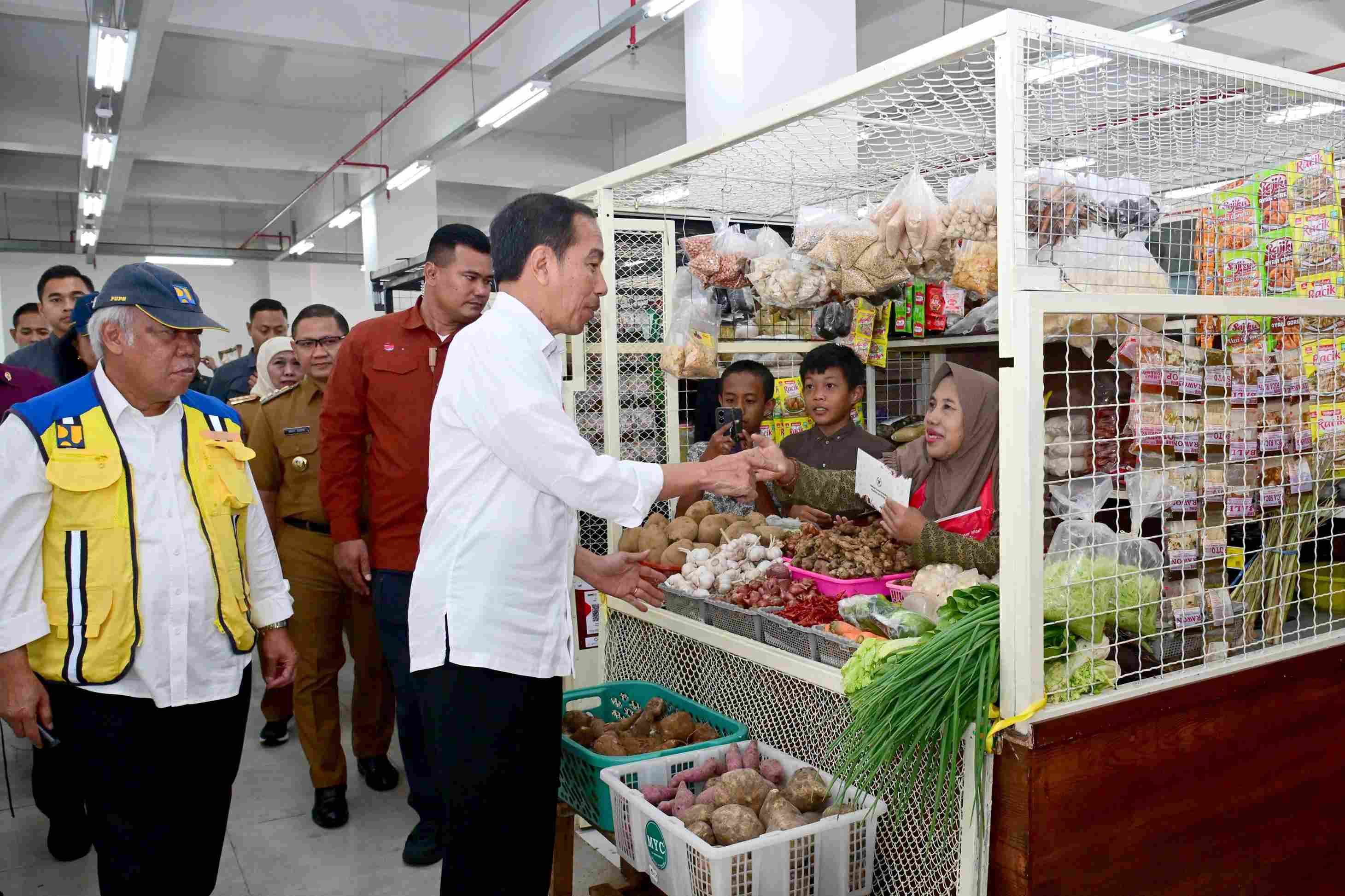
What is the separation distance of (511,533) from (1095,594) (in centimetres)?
115

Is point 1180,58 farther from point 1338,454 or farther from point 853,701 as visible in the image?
point 853,701

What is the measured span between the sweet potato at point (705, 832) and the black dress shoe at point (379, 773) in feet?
6.94

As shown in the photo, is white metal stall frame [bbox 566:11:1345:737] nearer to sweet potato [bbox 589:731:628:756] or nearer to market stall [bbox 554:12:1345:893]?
market stall [bbox 554:12:1345:893]

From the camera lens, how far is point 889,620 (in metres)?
2.27

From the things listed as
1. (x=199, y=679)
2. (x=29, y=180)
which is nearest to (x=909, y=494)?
(x=199, y=679)

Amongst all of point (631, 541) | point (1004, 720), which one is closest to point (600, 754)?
point (631, 541)

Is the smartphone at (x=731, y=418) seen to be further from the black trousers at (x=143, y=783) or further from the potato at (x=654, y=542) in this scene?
the black trousers at (x=143, y=783)

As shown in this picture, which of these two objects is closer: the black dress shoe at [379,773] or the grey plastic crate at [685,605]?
the grey plastic crate at [685,605]

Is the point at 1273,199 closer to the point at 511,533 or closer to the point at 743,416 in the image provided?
the point at 511,533

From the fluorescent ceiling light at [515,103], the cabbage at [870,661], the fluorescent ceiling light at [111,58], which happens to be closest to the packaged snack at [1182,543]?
the cabbage at [870,661]

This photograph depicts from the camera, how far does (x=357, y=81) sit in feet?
36.5

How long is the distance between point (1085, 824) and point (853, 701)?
499 mm

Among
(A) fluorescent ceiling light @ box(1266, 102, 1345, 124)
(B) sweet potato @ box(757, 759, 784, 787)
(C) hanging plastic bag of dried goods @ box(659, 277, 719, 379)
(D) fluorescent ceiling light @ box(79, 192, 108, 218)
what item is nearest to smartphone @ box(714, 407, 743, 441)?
(C) hanging plastic bag of dried goods @ box(659, 277, 719, 379)

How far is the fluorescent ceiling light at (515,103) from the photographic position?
284 inches
